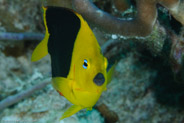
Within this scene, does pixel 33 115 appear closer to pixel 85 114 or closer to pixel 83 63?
pixel 85 114

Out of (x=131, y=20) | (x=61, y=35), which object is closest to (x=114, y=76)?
(x=131, y=20)

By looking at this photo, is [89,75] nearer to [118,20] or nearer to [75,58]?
[75,58]

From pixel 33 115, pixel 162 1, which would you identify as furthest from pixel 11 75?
pixel 162 1

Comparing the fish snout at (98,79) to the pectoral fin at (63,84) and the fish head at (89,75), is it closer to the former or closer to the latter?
the fish head at (89,75)

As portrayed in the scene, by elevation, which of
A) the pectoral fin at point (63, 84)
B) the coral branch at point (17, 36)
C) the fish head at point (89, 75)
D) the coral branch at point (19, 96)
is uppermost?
the fish head at point (89, 75)

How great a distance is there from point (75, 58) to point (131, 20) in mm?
773

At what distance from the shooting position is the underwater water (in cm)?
176

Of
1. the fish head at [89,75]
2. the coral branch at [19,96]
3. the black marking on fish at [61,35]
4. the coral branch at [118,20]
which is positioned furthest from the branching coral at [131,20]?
the coral branch at [19,96]

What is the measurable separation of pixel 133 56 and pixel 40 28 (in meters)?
1.57

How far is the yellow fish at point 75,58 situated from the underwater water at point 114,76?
0.53 m

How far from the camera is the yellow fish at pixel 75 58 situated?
0.93 metres

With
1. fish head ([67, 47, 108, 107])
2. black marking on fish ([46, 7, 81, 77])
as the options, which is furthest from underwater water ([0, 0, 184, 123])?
fish head ([67, 47, 108, 107])

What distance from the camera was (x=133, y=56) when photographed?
266 cm

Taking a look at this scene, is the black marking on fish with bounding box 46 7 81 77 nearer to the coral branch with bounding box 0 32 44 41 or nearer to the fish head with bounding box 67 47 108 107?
the fish head with bounding box 67 47 108 107
